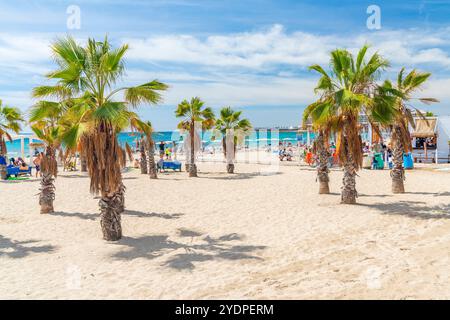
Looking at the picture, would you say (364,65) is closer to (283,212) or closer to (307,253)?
(283,212)

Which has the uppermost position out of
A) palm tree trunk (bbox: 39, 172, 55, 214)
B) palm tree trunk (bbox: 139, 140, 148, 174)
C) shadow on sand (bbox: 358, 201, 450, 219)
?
palm tree trunk (bbox: 139, 140, 148, 174)

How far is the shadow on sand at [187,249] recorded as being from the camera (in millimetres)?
7214

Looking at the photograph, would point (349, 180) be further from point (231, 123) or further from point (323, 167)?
point (231, 123)

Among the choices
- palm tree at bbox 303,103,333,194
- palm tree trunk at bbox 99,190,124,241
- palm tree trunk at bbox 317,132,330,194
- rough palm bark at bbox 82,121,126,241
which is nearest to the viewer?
rough palm bark at bbox 82,121,126,241

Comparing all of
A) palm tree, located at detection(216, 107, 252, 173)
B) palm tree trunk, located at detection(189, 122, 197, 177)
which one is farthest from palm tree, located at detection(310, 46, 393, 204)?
palm tree, located at detection(216, 107, 252, 173)

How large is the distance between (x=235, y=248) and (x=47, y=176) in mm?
7070

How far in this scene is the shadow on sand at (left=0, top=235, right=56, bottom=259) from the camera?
771cm

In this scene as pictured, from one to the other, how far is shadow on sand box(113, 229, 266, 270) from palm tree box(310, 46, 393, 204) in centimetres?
463

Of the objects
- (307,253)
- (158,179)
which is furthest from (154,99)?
(158,179)

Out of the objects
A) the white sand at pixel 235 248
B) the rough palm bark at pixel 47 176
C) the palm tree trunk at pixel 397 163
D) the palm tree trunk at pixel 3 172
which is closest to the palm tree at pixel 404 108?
the palm tree trunk at pixel 397 163

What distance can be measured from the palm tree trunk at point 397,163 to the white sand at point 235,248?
44cm

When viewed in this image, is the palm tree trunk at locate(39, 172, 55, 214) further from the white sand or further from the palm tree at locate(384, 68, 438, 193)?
the palm tree at locate(384, 68, 438, 193)


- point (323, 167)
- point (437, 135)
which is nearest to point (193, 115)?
point (323, 167)
